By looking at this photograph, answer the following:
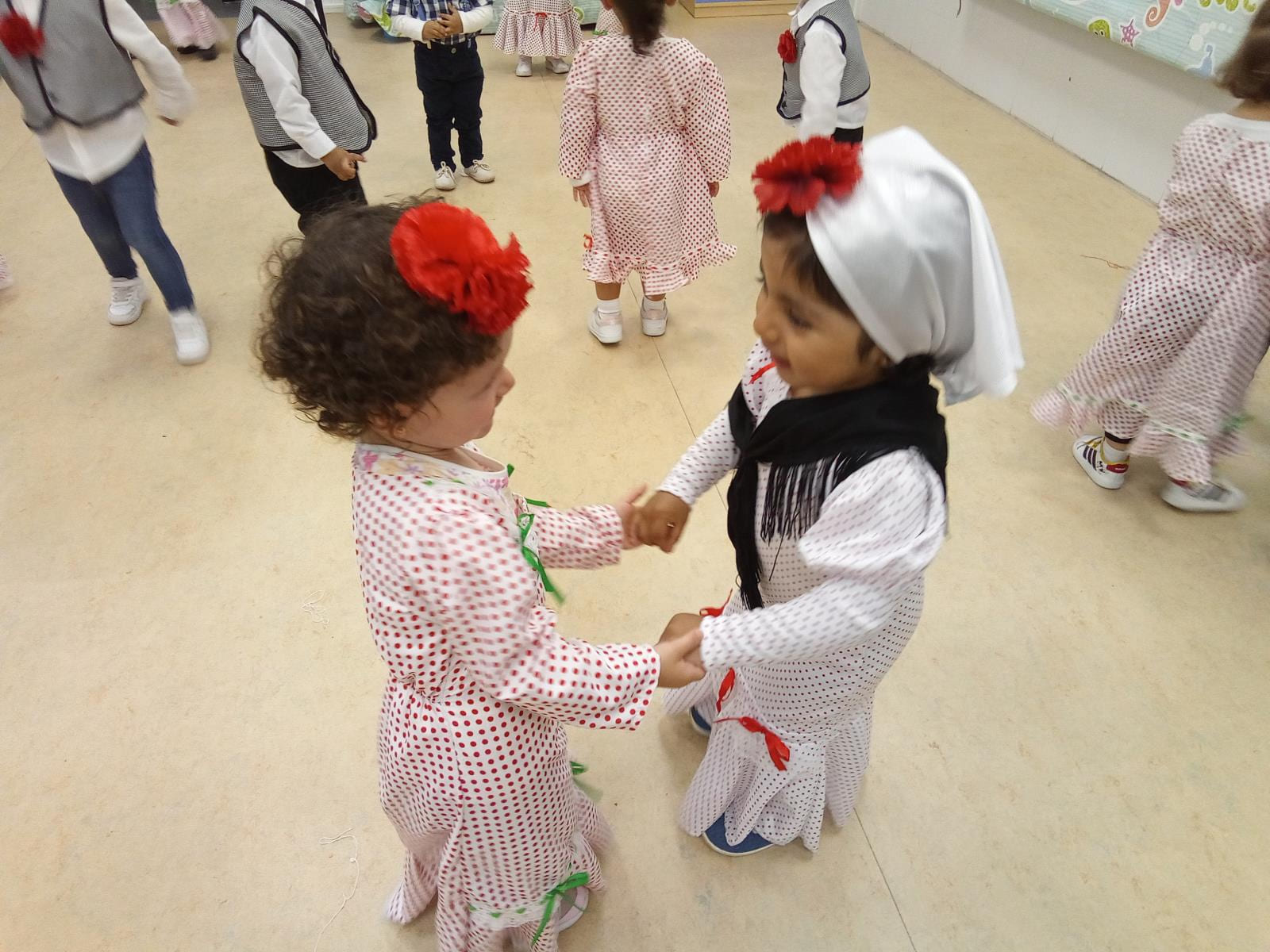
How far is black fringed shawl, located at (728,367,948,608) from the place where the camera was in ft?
2.69

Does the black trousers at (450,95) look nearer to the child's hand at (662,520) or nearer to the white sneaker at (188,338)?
the white sneaker at (188,338)

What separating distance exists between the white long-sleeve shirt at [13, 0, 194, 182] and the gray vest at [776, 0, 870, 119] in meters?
1.68

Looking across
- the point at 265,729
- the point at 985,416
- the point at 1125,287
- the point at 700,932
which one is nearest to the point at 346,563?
the point at 265,729

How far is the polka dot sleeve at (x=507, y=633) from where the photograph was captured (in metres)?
0.74

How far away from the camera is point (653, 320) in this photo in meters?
2.46

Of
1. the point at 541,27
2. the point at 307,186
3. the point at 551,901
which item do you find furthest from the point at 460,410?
the point at 541,27

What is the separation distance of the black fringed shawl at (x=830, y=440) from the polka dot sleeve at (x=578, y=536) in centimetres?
21

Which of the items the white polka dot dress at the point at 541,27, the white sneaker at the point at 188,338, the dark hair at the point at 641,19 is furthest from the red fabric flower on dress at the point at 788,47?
the white polka dot dress at the point at 541,27

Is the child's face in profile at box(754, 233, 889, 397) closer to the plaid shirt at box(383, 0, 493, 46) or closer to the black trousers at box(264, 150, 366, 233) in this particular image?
the black trousers at box(264, 150, 366, 233)

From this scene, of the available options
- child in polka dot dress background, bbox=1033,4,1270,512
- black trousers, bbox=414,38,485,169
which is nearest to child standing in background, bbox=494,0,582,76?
black trousers, bbox=414,38,485,169

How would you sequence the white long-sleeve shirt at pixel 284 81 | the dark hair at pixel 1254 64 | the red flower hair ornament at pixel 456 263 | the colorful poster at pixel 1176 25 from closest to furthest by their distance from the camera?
the red flower hair ornament at pixel 456 263 < the dark hair at pixel 1254 64 < the white long-sleeve shirt at pixel 284 81 < the colorful poster at pixel 1176 25

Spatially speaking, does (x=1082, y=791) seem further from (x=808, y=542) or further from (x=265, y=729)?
(x=265, y=729)

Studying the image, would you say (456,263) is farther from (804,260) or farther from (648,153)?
(648,153)

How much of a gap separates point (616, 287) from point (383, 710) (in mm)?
1617
